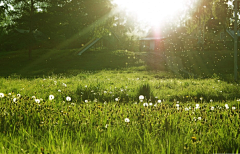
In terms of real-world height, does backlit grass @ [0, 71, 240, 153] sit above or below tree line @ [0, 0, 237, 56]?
below

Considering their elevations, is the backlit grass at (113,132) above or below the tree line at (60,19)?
below

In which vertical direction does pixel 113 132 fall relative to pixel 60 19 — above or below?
below

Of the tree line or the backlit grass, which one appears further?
the tree line

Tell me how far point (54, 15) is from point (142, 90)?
94.6ft

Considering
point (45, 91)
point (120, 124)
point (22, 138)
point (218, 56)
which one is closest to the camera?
point (22, 138)

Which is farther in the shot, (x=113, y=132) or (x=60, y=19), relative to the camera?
(x=60, y=19)

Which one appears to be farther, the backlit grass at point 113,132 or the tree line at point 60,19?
the tree line at point 60,19

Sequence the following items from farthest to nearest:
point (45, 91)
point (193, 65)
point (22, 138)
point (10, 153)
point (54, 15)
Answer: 1. point (54, 15)
2. point (193, 65)
3. point (45, 91)
4. point (22, 138)
5. point (10, 153)

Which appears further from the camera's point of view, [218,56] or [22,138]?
[218,56]

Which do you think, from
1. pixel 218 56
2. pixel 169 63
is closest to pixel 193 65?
pixel 169 63

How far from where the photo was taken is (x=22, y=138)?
3.19 metres

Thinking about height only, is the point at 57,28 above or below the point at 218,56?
above

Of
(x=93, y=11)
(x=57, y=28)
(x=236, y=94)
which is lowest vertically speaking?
(x=236, y=94)

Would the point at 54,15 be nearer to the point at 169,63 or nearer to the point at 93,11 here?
the point at 93,11
